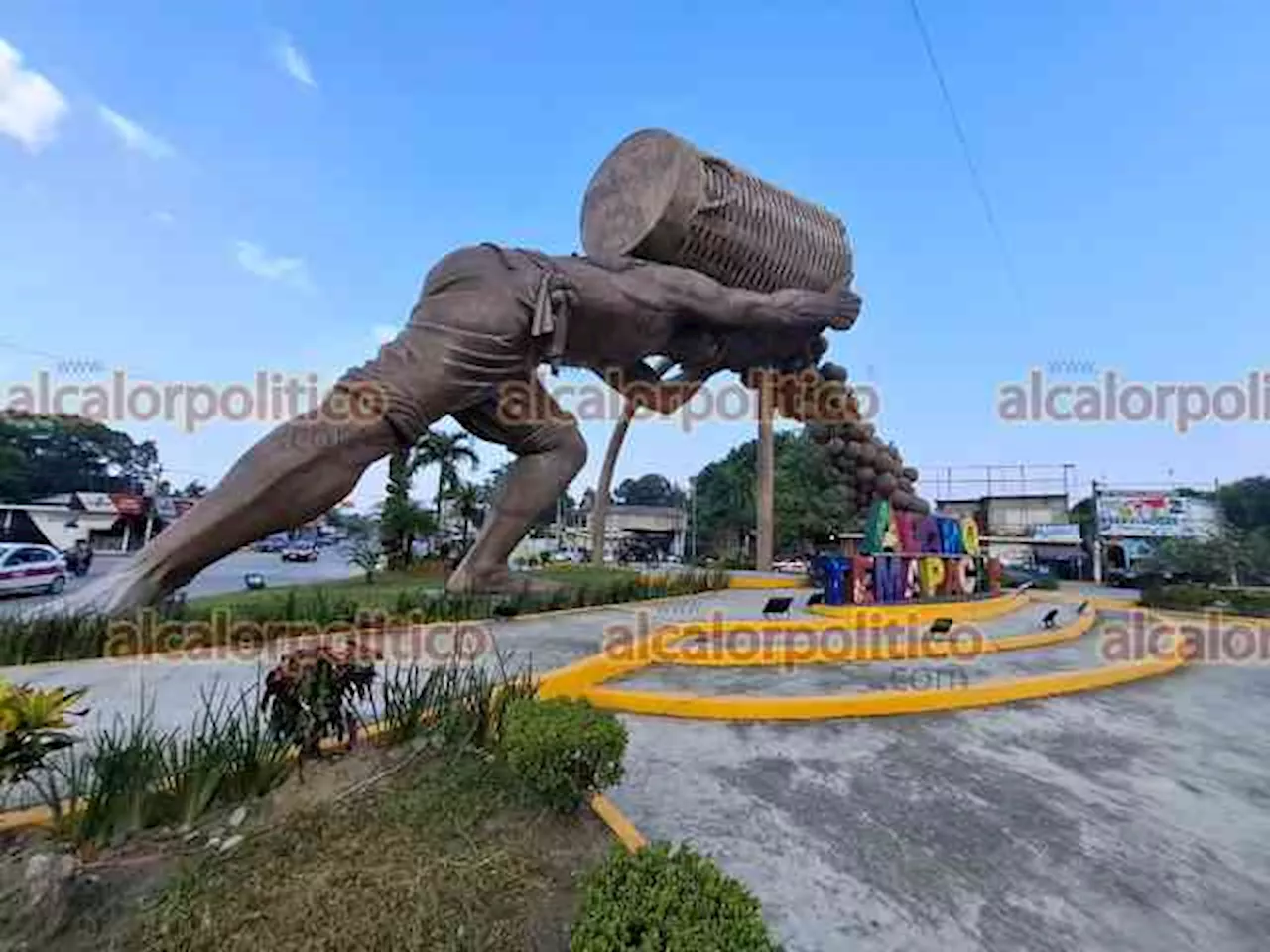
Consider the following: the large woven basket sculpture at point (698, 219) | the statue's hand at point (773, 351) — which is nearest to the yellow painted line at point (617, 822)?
the statue's hand at point (773, 351)

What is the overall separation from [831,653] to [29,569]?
63.5 ft

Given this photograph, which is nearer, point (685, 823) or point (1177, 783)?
point (685, 823)

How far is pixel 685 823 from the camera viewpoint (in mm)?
4109

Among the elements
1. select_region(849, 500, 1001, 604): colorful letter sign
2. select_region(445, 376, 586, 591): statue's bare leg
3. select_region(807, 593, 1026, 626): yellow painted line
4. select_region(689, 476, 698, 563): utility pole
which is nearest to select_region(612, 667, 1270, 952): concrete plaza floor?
select_region(807, 593, 1026, 626): yellow painted line

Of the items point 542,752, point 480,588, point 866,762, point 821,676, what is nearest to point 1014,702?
point 821,676

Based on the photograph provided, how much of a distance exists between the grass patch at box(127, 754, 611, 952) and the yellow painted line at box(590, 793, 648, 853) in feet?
0.25

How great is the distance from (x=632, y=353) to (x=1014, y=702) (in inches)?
277

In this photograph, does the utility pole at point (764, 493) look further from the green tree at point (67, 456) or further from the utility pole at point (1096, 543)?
the green tree at point (67, 456)

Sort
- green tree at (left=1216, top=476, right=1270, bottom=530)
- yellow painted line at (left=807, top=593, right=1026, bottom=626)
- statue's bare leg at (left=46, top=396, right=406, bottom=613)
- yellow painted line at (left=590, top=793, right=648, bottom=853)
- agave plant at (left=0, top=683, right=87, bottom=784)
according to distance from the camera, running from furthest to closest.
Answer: green tree at (left=1216, top=476, right=1270, bottom=530) → yellow painted line at (left=807, top=593, right=1026, bottom=626) → statue's bare leg at (left=46, top=396, right=406, bottom=613) → yellow painted line at (left=590, top=793, right=648, bottom=853) → agave plant at (left=0, top=683, right=87, bottom=784)

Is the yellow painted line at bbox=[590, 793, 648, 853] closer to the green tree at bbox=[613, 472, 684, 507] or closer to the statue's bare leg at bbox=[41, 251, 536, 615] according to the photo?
the statue's bare leg at bbox=[41, 251, 536, 615]

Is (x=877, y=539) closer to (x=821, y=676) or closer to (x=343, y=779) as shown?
(x=821, y=676)

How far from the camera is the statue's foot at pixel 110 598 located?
729cm

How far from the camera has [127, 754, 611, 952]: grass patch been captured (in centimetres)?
248

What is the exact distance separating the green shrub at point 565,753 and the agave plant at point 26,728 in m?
1.92
